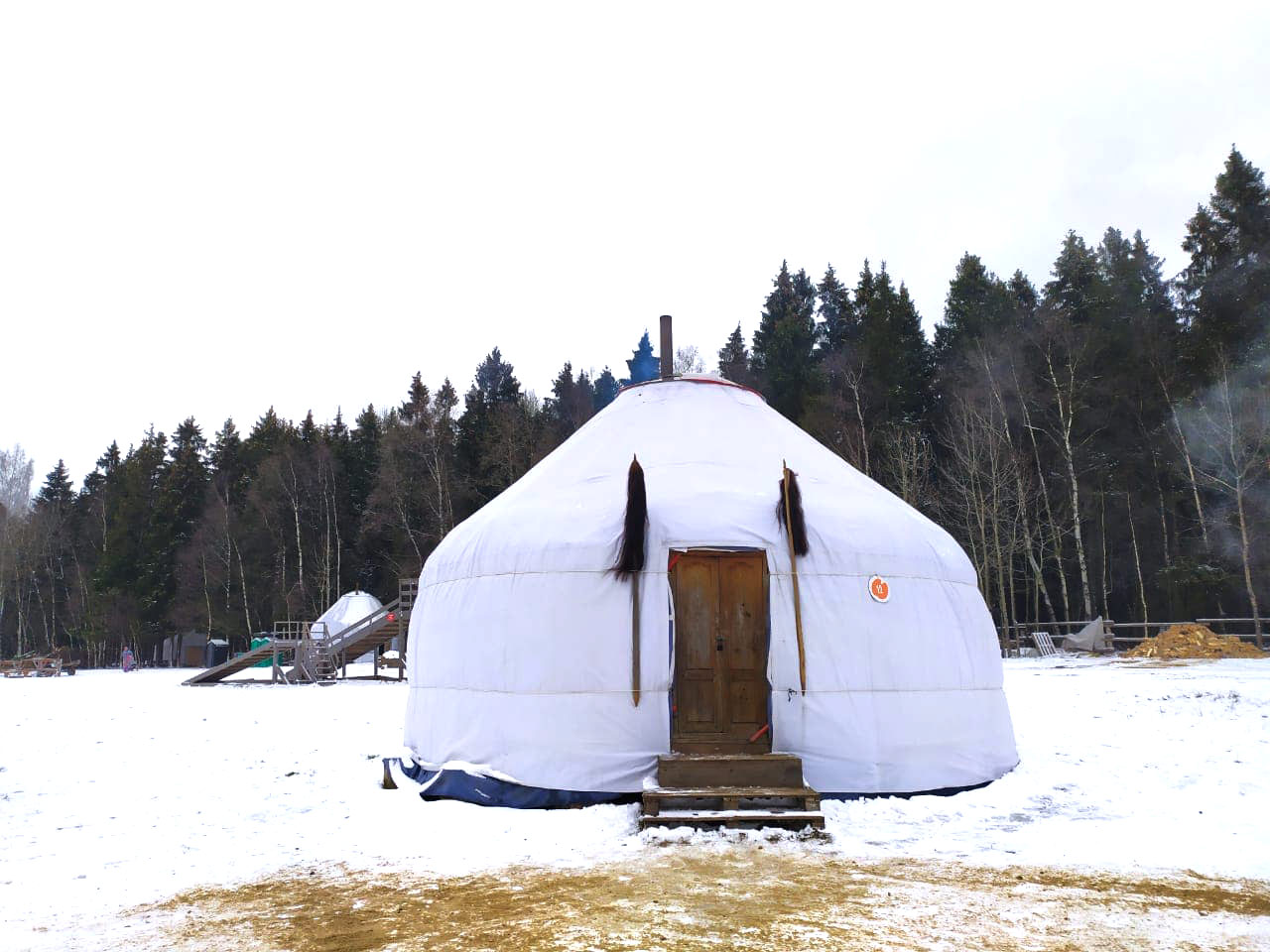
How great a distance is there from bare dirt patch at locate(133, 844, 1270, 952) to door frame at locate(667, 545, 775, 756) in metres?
1.51

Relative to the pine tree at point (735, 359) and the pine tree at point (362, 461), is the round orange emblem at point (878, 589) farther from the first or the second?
the pine tree at point (362, 461)

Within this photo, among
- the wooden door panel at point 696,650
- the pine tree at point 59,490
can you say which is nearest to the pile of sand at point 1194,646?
the wooden door panel at point 696,650

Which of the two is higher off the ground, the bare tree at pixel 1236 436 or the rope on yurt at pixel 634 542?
the bare tree at pixel 1236 436

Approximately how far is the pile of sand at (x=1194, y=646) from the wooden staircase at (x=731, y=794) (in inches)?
584

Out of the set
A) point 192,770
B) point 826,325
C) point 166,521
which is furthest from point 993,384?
point 166,521

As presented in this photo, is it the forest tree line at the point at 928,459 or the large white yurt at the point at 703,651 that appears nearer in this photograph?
the large white yurt at the point at 703,651

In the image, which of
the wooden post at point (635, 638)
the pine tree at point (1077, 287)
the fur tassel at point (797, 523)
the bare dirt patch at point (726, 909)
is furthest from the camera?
the pine tree at point (1077, 287)

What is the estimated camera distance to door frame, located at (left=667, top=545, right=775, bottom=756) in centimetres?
640

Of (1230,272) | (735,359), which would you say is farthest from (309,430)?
(1230,272)

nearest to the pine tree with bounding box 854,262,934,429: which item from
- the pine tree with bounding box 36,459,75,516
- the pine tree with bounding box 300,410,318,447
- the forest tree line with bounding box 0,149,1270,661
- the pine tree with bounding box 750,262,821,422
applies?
the forest tree line with bounding box 0,149,1270,661

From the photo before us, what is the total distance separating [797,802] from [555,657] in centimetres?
202

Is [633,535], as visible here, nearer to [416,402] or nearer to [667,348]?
[667,348]

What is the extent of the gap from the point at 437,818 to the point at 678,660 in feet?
6.92

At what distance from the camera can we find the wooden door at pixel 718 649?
6.61 m
